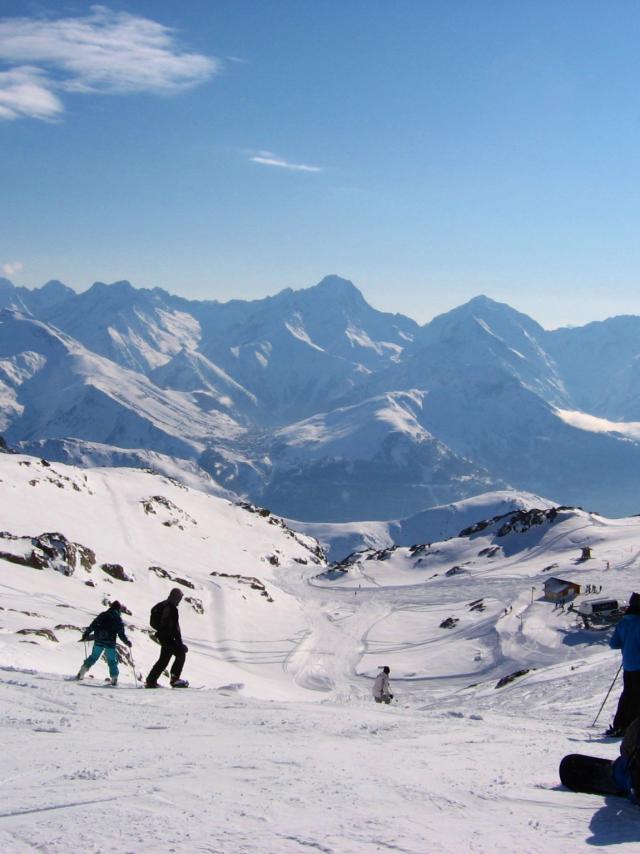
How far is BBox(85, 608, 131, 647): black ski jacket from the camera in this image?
17606 millimetres

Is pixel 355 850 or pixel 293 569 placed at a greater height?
pixel 355 850

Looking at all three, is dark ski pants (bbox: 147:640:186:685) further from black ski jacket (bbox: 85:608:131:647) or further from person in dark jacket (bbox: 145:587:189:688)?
black ski jacket (bbox: 85:608:131:647)

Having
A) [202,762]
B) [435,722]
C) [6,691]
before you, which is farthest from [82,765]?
[435,722]

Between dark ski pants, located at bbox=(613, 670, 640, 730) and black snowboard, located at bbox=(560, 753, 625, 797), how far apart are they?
142 inches

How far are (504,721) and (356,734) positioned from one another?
5.38m

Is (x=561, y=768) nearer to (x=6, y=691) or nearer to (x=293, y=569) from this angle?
(x=6, y=691)

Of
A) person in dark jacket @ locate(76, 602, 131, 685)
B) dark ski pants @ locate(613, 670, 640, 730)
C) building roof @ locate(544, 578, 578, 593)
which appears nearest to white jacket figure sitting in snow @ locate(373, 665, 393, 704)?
person in dark jacket @ locate(76, 602, 131, 685)

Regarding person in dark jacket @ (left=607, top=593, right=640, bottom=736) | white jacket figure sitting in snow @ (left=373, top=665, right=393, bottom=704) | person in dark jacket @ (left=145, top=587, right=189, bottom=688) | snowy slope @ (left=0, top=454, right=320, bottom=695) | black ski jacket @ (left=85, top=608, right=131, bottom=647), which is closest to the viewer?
person in dark jacket @ (left=607, top=593, right=640, bottom=736)

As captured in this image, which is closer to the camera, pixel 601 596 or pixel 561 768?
pixel 561 768

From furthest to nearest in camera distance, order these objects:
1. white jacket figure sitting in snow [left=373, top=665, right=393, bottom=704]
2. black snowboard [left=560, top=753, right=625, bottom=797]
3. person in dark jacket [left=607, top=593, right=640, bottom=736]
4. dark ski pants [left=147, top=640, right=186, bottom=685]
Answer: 1. white jacket figure sitting in snow [left=373, top=665, right=393, bottom=704]
2. dark ski pants [left=147, top=640, right=186, bottom=685]
3. person in dark jacket [left=607, top=593, right=640, bottom=736]
4. black snowboard [left=560, top=753, right=625, bottom=797]

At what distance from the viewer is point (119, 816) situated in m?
7.69

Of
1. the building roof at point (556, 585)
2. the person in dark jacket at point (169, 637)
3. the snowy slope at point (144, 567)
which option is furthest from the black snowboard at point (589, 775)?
the building roof at point (556, 585)

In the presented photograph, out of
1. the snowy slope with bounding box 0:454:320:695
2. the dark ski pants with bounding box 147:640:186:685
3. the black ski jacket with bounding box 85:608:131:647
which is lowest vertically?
the snowy slope with bounding box 0:454:320:695

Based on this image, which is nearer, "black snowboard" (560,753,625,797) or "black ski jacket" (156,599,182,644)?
"black snowboard" (560,753,625,797)
